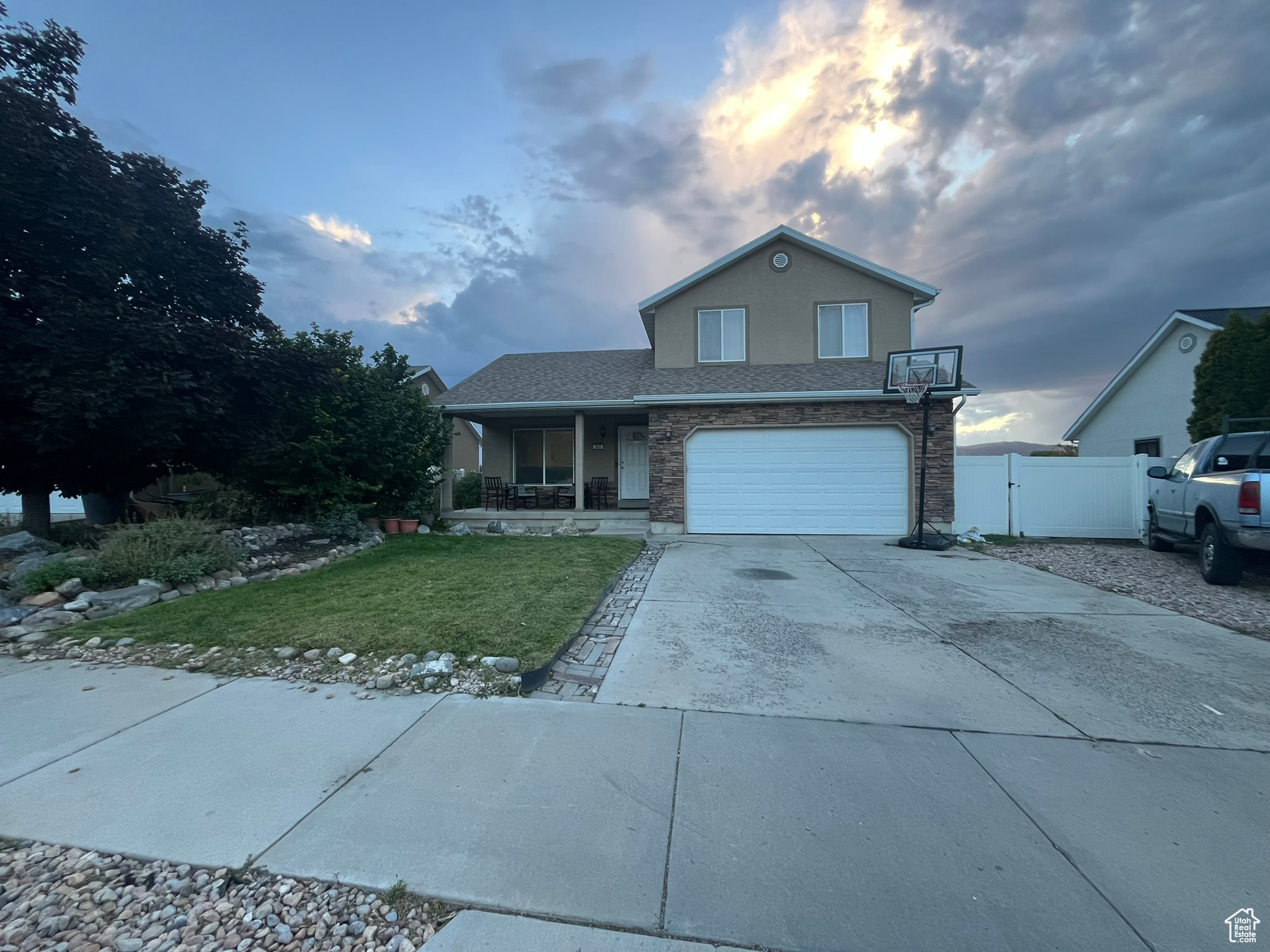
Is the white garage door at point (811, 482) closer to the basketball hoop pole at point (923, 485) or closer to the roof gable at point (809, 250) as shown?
the basketball hoop pole at point (923, 485)

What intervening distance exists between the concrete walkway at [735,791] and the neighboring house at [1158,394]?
1568 cm

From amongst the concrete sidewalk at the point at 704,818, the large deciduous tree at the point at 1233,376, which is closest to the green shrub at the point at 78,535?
the concrete sidewalk at the point at 704,818

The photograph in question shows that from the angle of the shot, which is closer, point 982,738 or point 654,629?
point 982,738

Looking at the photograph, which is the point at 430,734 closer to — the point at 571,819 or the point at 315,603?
the point at 571,819

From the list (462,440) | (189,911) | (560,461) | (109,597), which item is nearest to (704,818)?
(189,911)

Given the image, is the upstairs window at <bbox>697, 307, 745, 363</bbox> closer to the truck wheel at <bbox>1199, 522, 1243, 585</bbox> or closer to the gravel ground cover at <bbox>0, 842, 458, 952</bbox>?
the truck wheel at <bbox>1199, 522, 1243, 585</bbox>

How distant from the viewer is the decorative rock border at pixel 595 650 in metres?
3.89

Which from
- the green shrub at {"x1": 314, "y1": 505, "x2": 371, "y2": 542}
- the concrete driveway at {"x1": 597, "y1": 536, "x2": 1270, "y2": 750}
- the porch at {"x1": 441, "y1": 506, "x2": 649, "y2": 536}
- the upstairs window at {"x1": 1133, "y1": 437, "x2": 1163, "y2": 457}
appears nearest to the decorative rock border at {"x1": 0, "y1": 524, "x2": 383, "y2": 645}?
the green shrub at {"x1": 314, "y1": 505, "x2": 371, "y2": 542}

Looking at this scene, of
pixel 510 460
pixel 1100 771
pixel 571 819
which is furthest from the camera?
pixel 510 460

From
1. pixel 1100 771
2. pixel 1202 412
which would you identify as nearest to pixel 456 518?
pixel 1100 771

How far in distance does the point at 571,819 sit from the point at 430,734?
3.89 feet

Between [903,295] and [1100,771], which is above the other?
[903,295]

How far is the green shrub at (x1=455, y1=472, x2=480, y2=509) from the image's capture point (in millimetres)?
16994

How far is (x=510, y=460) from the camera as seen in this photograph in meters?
16.1
